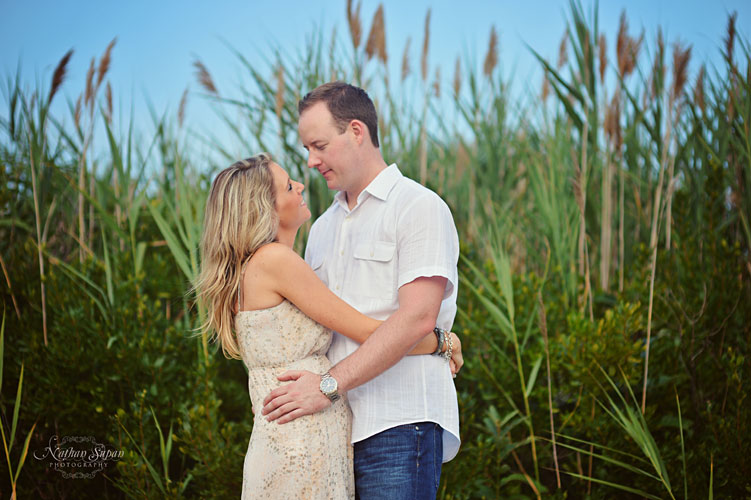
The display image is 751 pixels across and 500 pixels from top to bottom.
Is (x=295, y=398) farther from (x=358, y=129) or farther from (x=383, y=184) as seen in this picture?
(x=358, y=129)

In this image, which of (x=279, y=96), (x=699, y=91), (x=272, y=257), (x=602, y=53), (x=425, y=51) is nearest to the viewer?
(x=272, y=257)

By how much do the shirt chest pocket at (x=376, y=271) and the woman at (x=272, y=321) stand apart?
0.39 ft

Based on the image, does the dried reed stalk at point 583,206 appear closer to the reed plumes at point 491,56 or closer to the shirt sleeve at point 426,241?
the shirt sleeve at point 426,241

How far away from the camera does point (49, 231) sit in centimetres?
372

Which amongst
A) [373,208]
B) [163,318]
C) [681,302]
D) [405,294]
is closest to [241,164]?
[373,208]

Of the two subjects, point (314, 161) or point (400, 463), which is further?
point (314, 161)

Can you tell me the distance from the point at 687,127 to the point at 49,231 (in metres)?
3.60

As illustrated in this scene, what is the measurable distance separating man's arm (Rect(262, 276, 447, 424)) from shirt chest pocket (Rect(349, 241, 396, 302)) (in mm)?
128

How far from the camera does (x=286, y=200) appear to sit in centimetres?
184

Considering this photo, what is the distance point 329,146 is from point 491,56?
2780mm

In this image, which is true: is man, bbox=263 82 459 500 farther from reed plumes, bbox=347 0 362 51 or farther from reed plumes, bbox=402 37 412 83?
reed plumes, bbox=402 37 412 83

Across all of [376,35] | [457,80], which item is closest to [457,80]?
[457,80]

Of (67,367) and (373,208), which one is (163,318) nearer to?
(67,367)

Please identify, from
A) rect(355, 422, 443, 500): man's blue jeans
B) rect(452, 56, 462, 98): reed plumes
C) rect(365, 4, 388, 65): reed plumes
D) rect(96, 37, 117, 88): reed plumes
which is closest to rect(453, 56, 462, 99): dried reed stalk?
rect(452, 56, 462, 98): reed plumes
